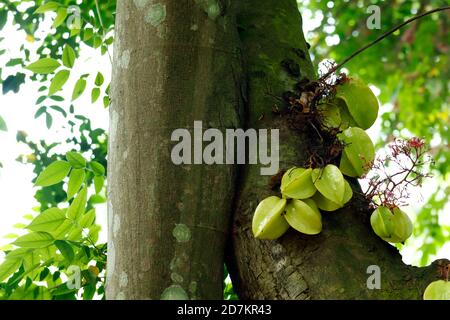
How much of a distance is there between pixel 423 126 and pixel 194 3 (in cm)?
467

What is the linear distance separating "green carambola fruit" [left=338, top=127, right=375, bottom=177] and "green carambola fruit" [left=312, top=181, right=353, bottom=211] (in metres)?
0.11

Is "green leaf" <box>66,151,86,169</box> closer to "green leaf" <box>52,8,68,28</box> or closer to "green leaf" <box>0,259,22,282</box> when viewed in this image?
"green leaf" <box>0,259,22,282</box>

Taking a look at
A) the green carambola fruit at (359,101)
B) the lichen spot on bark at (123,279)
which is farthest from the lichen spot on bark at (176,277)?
the green carambola fruit at (359,101)

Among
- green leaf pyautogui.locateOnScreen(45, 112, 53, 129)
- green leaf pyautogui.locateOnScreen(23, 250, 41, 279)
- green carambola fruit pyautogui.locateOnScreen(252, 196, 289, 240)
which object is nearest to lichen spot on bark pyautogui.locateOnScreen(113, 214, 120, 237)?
green carambola fruit pyautogui.locateOnScreen(252, 196, 289, 240)

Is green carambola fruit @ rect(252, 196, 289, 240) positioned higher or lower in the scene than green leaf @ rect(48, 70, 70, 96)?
lower

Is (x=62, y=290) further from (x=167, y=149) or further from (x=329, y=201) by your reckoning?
(x=329, y=201)

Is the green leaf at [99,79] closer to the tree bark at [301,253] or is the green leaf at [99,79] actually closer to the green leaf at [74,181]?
the green leaf at [74,181]

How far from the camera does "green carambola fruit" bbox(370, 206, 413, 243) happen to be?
5.65 ft

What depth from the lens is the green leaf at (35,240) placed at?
77.8 inches

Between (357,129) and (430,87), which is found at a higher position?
(430,87)
